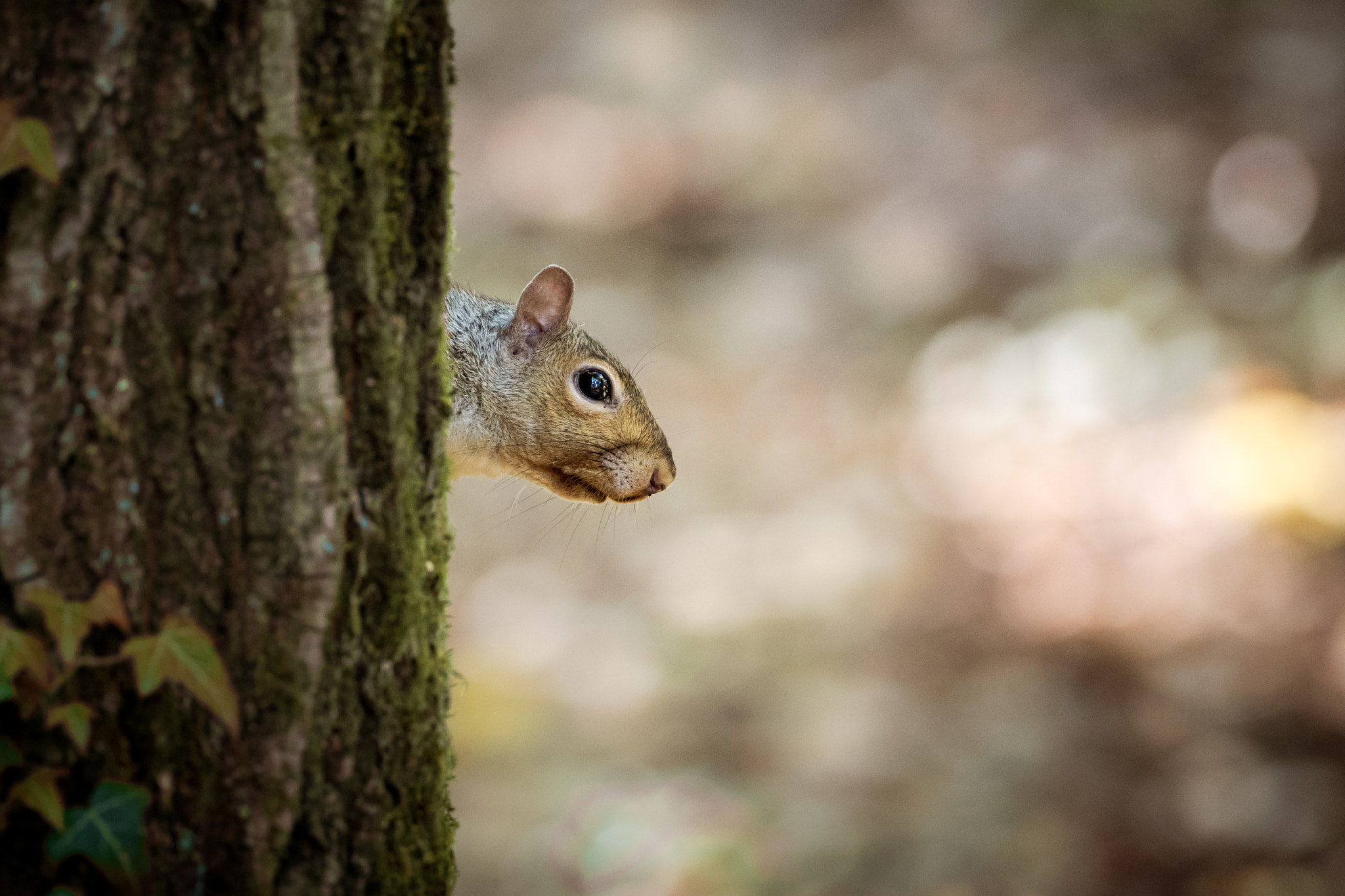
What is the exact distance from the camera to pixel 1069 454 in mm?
4617

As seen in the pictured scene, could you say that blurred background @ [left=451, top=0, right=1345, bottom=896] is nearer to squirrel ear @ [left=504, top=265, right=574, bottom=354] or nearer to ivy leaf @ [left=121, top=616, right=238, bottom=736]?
squirrel ear @ [left=504, top=265, right=574, bottom=354]

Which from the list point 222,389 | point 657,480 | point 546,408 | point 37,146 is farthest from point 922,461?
point 37,146

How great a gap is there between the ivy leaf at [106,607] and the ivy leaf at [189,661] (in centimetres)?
3

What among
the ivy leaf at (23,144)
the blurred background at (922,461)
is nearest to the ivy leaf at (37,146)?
the ivy leaf at (23,144)

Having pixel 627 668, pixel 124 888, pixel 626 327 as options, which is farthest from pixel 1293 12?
pixel 124 888

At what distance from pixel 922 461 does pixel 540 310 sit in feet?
10.7

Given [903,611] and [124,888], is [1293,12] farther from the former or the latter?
[124,888]

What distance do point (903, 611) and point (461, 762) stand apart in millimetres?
1931

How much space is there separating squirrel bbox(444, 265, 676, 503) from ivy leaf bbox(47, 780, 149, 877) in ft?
3.11

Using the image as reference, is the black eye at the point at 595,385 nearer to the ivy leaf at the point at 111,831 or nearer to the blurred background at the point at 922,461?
the blurred background at the point at 922,461

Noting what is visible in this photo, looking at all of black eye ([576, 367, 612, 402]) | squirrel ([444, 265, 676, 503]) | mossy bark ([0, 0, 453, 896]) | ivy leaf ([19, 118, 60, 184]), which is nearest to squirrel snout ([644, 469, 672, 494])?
squirrel ([444, 265, 676, 503])

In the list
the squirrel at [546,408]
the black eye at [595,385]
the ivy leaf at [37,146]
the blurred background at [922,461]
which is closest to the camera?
the ivy leaf at [37,146]

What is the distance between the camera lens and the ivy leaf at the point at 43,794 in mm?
948

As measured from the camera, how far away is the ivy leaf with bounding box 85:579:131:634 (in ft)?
3.08
